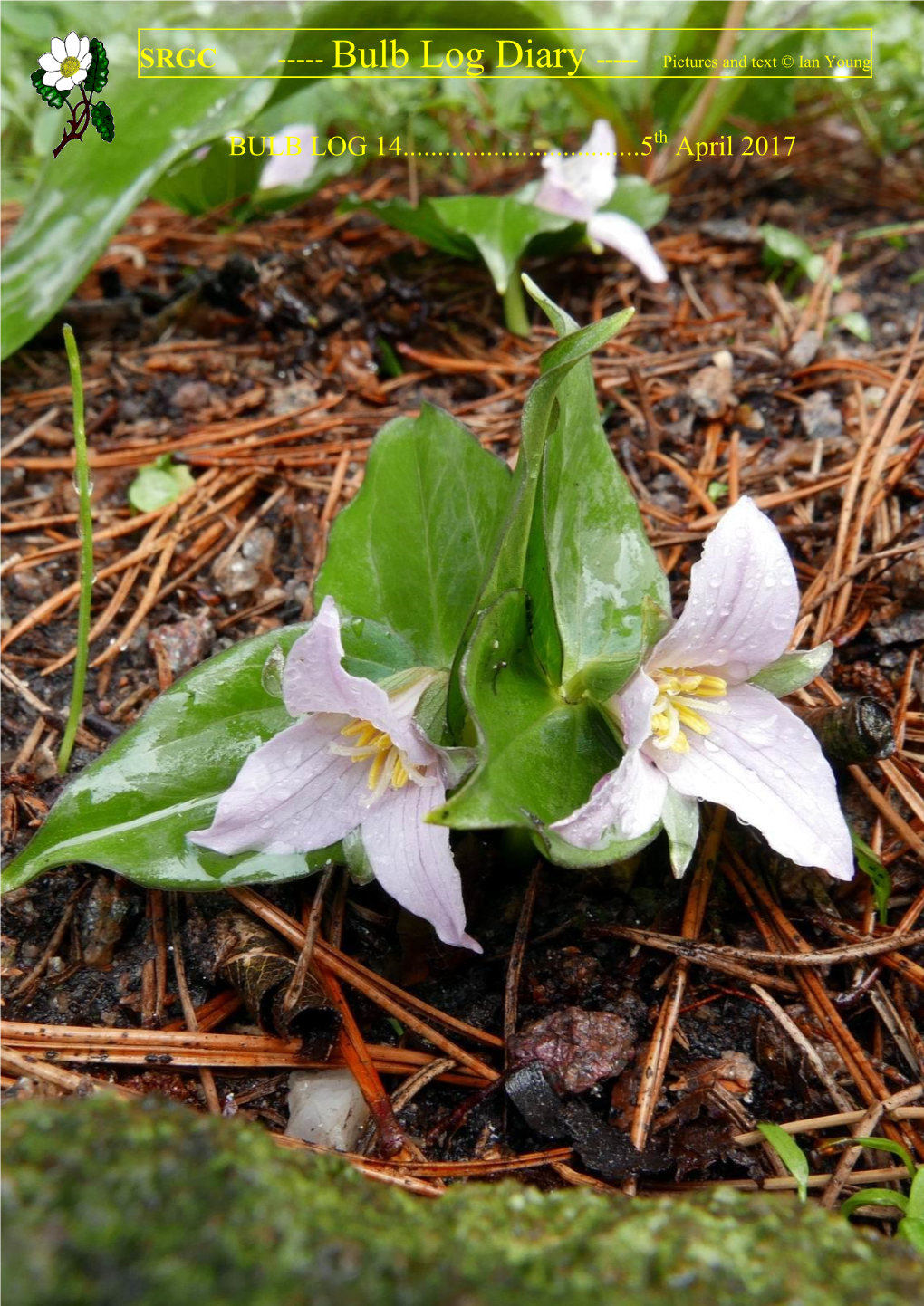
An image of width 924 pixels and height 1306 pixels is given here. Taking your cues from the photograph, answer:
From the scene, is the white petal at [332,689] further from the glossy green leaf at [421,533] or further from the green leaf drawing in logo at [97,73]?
the green leaf drawing in logo at [97,73]

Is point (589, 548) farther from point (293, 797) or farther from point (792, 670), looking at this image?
point (293, 797)

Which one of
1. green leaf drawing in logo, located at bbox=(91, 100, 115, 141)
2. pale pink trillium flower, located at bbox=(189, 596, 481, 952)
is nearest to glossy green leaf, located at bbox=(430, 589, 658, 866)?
pale pink trillium flower, located at bbox=(189, 596, 481, 952)

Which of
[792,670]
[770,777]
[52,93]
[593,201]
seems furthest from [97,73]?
[770,777]

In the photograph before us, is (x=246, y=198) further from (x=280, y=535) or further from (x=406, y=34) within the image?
(x=280, y=535)

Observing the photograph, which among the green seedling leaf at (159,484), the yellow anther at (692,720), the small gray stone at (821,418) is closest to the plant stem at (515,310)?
the small gray stone at (821,418)

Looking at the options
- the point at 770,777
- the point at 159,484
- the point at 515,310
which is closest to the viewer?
the point at 770,777
